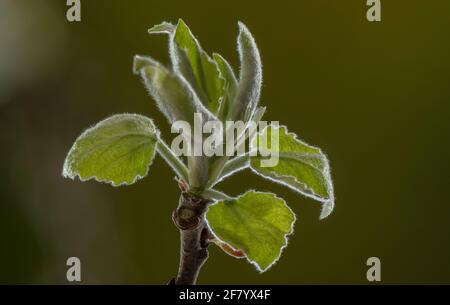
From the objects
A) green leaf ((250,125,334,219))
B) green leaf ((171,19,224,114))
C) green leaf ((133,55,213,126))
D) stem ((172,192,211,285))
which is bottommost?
stem ((172,192,211,285))

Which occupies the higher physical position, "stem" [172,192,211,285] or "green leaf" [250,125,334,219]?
"green leaf" [250,125,334,219]

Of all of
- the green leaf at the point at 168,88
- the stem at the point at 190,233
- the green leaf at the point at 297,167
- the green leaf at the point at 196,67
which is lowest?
the stem at the point at 190,233

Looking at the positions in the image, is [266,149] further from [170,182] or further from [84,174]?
[170,182]

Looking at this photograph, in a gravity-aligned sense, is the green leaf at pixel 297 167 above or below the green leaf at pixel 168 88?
below
